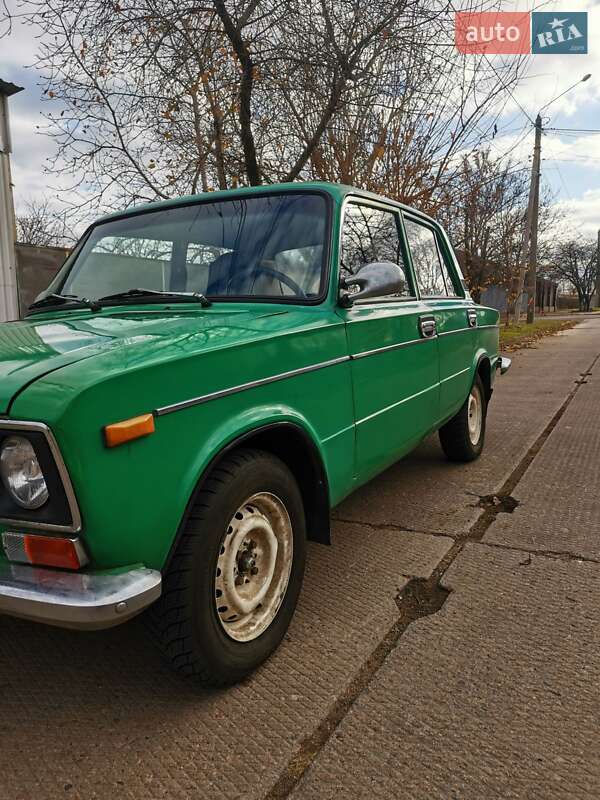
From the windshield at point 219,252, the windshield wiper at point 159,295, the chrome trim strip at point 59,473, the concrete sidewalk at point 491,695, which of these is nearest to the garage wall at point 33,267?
the windshield at point 219,252

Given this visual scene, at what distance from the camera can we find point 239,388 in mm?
1975

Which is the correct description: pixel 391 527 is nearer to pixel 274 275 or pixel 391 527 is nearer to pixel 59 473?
pixel 274 275

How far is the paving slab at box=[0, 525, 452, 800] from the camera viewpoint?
169cm

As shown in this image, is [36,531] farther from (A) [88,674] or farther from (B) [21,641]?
(B) [21,641]

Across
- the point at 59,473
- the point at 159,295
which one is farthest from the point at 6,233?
the point at 59,473

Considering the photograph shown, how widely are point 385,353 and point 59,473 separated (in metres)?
1.81

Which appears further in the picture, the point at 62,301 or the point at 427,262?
the point at 427,262

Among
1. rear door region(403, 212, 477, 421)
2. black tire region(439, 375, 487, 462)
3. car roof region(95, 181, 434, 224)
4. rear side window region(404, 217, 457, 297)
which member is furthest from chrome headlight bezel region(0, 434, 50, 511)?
black tire region(439, 375, 487, 462)

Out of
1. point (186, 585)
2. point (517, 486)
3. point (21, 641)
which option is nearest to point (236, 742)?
point (186, 585)

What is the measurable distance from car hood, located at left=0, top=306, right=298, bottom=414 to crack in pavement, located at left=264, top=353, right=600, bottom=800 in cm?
123

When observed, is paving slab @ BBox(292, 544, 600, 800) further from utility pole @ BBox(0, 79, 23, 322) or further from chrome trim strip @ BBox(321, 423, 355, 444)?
utility pole @ BBox(0, 79, 23, 322)

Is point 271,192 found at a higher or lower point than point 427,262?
higher

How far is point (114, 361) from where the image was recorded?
1.67 metres

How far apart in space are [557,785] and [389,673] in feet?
2.05
